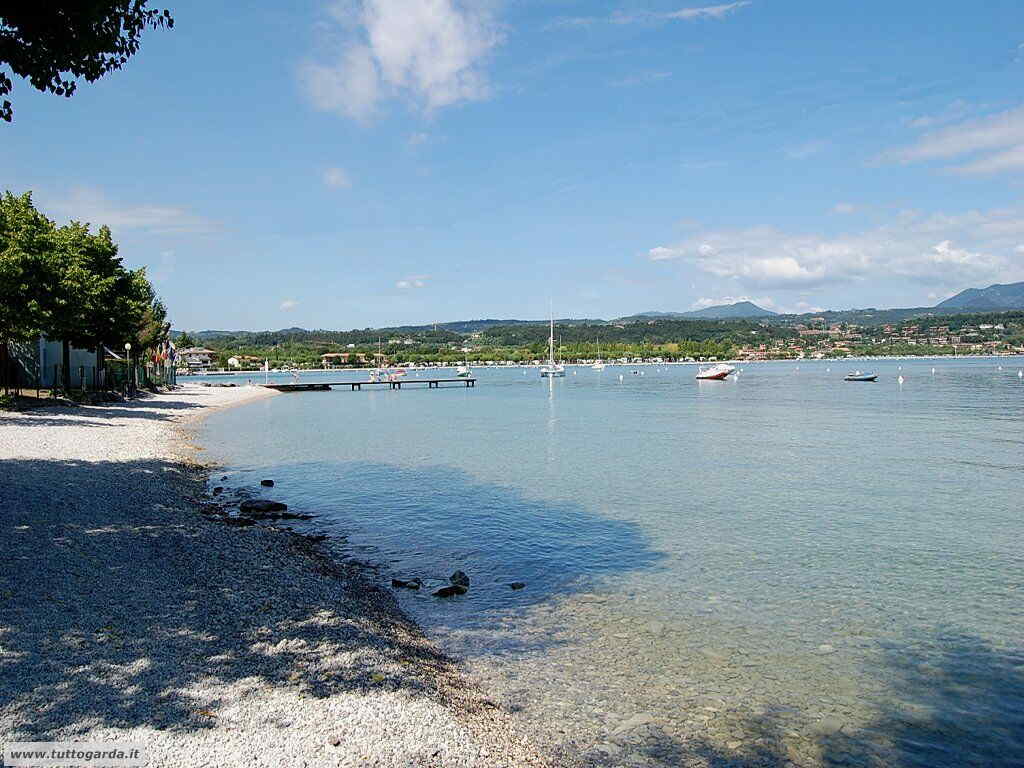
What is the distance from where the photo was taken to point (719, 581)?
42.2 feet

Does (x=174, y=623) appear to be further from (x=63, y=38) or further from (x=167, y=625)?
(x=63, y=38)

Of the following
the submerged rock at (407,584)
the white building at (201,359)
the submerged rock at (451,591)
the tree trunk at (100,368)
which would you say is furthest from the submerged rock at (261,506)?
the white building at (201,359)

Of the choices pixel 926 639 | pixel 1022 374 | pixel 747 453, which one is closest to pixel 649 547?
pixel 926 639

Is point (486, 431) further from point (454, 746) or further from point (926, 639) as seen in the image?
point (454, 746)

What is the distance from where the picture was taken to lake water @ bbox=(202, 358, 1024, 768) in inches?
303

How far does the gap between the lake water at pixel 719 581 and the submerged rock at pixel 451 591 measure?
0.71 feet

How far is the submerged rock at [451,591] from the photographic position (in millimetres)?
11883

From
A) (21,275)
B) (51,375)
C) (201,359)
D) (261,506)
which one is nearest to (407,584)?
(261,506)

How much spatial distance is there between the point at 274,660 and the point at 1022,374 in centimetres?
12272

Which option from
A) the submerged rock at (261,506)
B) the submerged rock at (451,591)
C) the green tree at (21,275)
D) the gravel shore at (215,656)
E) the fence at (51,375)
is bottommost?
the submerged rock at (451,591)

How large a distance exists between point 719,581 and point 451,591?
16.0 feet

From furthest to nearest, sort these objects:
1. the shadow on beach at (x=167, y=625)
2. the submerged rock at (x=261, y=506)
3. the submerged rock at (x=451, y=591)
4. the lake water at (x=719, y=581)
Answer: the submerged rock at (x=261, y=506)
the submerged rock at (x=451, y=591)
the lake water at (x=719, y=581)
the shadow on beach at (x=167, y=625)

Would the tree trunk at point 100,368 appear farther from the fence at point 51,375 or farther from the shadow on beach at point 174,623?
the shadow on beach at point 174,623

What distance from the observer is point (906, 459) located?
28.2 metres
